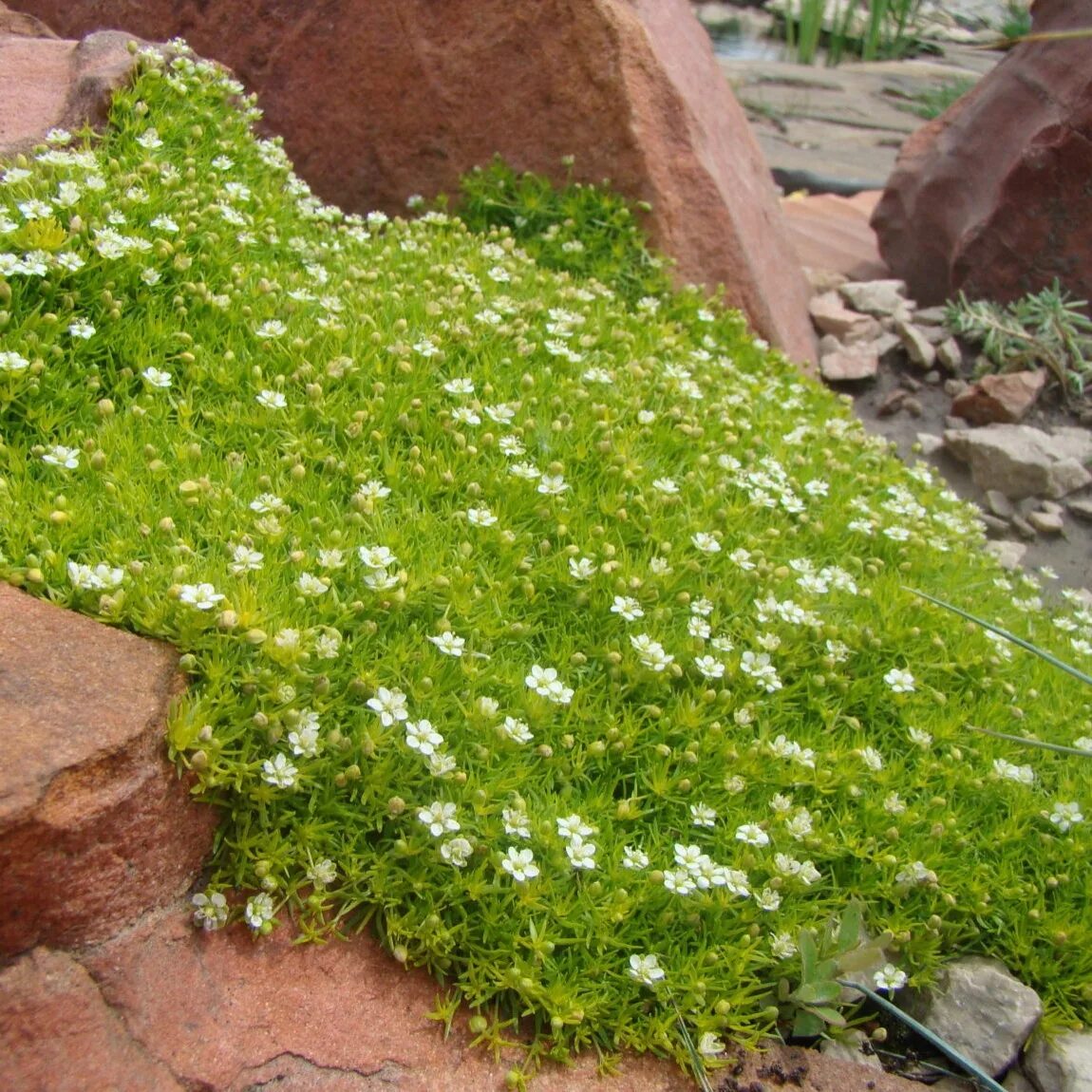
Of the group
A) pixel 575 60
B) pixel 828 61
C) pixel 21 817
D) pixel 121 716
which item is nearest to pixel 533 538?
pixel 121 716

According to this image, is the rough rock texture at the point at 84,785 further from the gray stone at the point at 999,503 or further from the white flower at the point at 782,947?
the gray stone at the point at 999,503

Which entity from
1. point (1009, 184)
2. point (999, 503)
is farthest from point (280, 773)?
point (1009, 184)

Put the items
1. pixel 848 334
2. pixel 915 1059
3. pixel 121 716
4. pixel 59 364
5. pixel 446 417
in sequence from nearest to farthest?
pixel 121 716 < pixel 915 1059 < pixel 59 364 < pixel 446 417 < pixel 848 334

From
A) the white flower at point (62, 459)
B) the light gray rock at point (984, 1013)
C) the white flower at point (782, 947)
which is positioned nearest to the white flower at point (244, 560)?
the white flower at point (62, 459)

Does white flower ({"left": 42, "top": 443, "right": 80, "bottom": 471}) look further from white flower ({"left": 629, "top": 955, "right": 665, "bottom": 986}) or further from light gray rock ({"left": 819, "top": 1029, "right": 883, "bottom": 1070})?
light gray rock ({"left": 819, "top": 1029, "right": 883, "bottom": 1070})

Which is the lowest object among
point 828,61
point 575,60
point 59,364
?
point 828,61

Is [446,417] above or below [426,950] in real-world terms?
above

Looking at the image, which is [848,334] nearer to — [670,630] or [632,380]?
[632,380]
